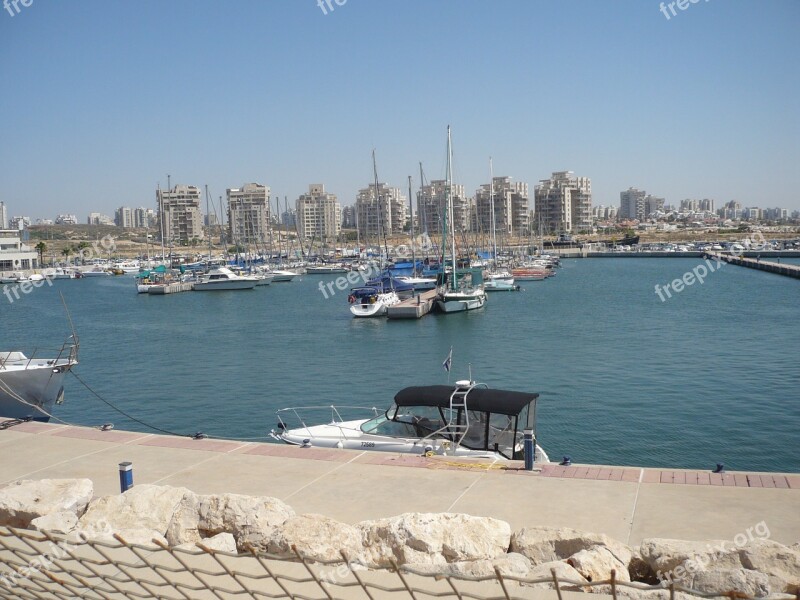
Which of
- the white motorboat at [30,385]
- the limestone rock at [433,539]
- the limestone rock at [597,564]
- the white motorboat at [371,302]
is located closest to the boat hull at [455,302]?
the white motorboat at [371,302]

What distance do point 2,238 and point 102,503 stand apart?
408ft

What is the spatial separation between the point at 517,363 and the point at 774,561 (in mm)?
26964

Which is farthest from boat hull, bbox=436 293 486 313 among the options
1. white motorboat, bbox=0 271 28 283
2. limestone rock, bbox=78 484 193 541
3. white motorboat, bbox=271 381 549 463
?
white motorboat, bbox=0 271 28 283

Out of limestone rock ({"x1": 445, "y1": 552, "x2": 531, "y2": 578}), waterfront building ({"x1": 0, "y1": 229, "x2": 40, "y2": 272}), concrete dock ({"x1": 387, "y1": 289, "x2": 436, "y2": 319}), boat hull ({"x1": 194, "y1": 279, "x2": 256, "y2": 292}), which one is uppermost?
waterfront building ({"x1": 0, "y1": 229, "x2": 40, "y2": 272})

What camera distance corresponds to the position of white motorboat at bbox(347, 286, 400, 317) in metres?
52.0

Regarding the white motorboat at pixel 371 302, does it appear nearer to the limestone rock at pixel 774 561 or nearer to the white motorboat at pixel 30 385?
the white motorboat at pixel 30 385

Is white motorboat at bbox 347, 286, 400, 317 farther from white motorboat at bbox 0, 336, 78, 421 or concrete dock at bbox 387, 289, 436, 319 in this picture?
white motorboat at bbox 0, 336, 78, 421

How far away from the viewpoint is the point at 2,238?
118 meters

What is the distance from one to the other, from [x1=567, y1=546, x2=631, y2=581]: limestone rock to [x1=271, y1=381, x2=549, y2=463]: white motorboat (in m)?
6.20

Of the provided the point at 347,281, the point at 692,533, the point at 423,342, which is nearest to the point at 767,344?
the point at 423,342

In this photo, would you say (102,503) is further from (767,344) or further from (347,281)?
(347,281)

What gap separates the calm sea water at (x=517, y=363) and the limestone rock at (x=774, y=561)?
470 inches

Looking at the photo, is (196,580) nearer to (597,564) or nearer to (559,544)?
(559,544)

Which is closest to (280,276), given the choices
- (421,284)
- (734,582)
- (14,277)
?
(421,284)
